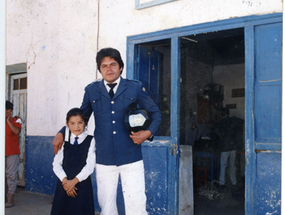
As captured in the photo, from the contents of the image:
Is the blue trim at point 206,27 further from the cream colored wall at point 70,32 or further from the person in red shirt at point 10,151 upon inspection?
the person in red shirt at point 10,151

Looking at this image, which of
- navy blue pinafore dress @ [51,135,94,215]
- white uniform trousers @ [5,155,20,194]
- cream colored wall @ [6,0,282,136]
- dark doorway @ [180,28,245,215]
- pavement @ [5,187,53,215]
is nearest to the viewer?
navy blue pinafore dress @ [51,135,94,215]

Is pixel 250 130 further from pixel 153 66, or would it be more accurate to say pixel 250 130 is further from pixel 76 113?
pixel 76 113

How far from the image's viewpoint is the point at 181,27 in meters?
4.06

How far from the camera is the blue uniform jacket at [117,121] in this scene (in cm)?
280

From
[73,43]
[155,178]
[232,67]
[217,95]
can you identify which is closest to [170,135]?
[155,178]

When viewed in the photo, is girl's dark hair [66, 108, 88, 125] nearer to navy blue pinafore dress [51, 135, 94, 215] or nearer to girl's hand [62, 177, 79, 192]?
navy blue pinafore dress [51, 135, 94, 215]

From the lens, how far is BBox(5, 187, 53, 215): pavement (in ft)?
15.1

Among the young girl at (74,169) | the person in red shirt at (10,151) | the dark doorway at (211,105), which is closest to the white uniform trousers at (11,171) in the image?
the person in red shirt at (10,151)

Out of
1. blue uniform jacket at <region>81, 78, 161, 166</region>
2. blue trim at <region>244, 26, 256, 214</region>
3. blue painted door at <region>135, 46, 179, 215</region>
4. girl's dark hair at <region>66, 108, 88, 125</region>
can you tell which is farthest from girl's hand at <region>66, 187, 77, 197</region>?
blue trim at <region>244, 26, 256, 214</region>

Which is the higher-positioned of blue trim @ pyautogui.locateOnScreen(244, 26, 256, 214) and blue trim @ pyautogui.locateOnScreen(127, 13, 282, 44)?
blue trim @ pyautogui.locateOnScreen(127, 13, 282, 44)

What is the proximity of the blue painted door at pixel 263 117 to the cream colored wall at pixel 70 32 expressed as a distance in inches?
14.3

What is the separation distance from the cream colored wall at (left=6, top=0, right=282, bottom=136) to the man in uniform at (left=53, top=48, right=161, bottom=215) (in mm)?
1608

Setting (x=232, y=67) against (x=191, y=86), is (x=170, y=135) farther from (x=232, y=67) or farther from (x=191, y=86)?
(x=232, y=67)

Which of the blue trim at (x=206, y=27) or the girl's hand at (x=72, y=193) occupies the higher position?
the blue trim at (x=206, y=27)
